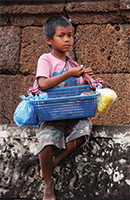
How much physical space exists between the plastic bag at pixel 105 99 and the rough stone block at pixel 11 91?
6.98 ft

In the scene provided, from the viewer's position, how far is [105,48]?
439 centimetres

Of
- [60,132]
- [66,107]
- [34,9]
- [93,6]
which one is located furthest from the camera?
[34,9]

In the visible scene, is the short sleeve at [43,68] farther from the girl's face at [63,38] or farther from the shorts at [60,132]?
the shorts at [60,132]

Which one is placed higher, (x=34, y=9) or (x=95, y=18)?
(x=34, y=9)

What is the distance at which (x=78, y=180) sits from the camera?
2.76m

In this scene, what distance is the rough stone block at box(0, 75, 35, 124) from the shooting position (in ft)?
14.8

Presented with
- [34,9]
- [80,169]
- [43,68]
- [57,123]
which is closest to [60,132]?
[57,123]

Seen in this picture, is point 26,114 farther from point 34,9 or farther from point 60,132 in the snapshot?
point 34,9

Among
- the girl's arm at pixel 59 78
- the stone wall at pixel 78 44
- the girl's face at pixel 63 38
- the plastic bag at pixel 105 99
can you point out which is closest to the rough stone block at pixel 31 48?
the stone wall at pixel 78 44

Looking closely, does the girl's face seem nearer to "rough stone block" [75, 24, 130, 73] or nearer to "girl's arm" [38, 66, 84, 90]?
"girl's arm" [38, 66, 84, 90]

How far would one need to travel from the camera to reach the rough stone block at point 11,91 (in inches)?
177

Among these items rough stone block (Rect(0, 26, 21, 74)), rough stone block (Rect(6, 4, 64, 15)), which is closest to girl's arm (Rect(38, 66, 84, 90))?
rough stone block (Rect(0, 26, 21, 74))

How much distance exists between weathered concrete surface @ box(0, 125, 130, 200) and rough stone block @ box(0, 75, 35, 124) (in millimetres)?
1702

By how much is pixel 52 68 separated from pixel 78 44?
1.81 metres
